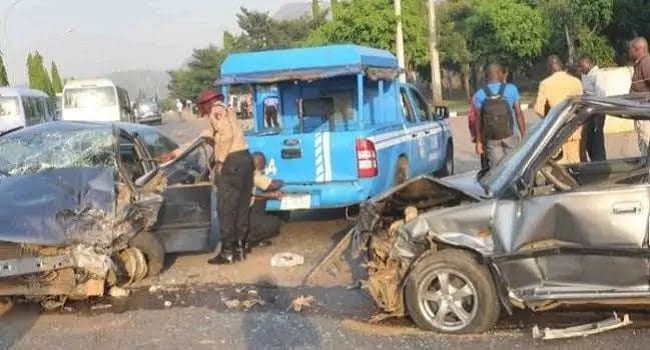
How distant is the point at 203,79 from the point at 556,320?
323 feet

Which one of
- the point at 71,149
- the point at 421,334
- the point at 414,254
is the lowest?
the point at 421,334

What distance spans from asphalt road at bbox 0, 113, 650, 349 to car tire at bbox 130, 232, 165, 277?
42 cm

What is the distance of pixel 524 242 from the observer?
19.9 ft

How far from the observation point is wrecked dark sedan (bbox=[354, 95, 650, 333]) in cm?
588

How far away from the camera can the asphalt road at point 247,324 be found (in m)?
6.20

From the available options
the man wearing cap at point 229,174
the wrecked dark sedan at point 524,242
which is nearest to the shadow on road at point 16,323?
the man wearing cap at point 229,174

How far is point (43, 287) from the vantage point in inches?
294

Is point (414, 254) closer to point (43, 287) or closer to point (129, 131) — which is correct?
point (43, 287)

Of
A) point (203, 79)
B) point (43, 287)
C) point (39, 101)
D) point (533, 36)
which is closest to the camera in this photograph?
point (43, 287)

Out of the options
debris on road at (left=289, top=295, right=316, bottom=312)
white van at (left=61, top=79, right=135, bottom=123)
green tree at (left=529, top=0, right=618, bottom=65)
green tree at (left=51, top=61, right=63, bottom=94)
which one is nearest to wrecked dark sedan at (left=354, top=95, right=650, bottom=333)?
debris on road at (left=289, top=295, right=316, bottom=312)

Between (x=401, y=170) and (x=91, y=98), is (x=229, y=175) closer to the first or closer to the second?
(x=401, y=170)

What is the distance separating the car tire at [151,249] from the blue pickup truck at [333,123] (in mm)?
2056

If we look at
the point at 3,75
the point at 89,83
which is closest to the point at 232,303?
the point at 89,83

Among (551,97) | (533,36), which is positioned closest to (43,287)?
(551,97)
